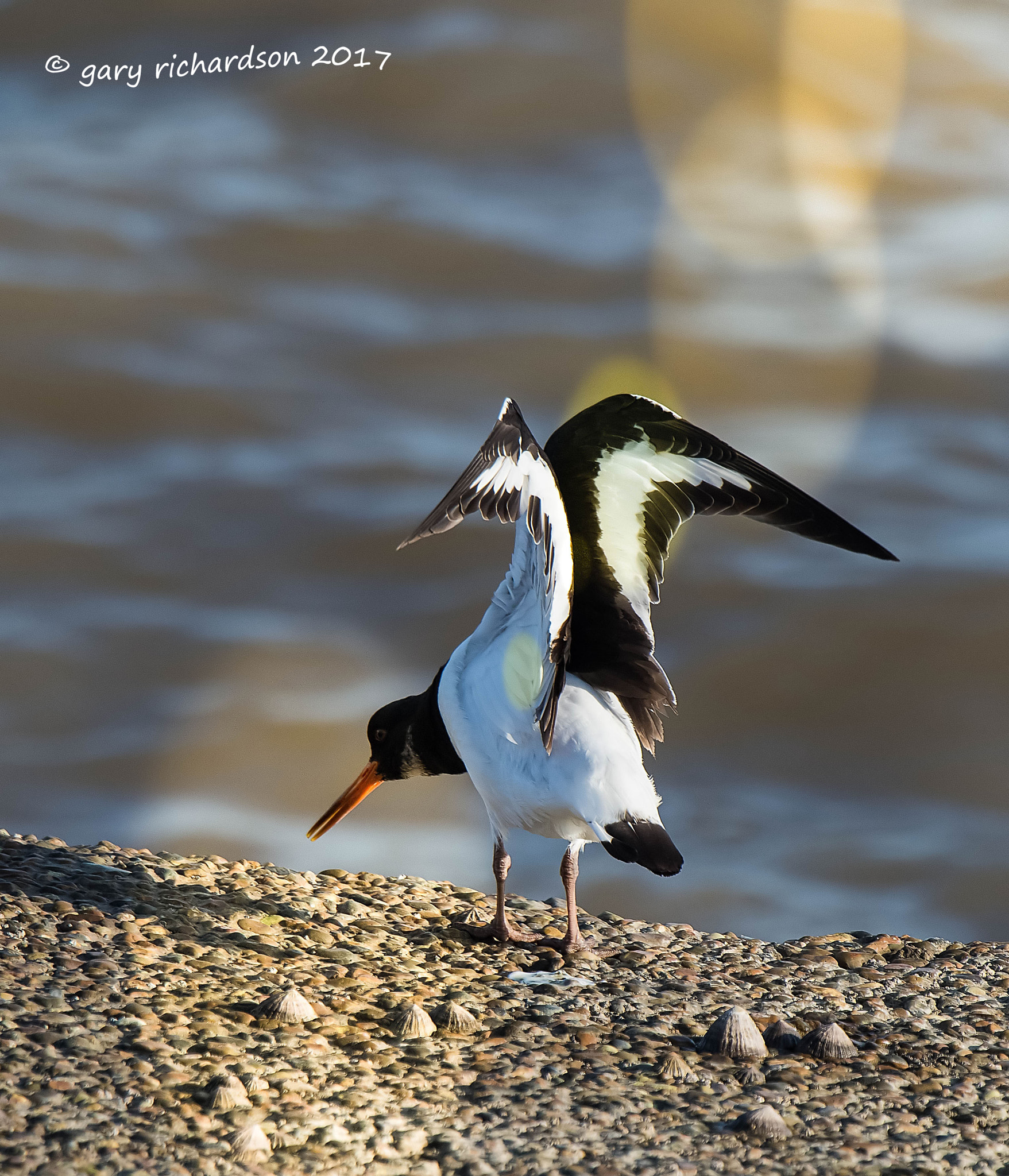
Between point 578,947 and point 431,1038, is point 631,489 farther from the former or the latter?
point 431,1038

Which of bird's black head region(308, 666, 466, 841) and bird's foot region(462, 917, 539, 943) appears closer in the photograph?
bird's foot region(462, 917, 539, 943)

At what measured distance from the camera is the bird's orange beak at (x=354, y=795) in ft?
18.3

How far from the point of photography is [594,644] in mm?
4590

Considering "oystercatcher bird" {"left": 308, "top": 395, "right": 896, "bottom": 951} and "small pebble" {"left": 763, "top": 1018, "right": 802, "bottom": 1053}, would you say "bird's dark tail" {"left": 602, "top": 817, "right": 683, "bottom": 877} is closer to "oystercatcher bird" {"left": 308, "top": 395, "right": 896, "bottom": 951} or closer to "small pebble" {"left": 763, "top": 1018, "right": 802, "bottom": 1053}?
"oystercatcher bird" {"left": 308, "top": 395, "right": 896, "bottom": 951}

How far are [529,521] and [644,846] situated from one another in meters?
1.04

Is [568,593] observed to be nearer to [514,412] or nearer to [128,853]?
[514,412]

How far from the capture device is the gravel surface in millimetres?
3141

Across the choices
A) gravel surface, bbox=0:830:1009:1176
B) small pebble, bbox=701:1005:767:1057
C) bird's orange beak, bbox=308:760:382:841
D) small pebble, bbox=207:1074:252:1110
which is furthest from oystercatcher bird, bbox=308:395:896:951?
small pebble, bbox=207:1074:252:1110

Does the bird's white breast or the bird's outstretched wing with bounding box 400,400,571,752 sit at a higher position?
the bird's outstretched wing with bounding box 400,400,571,752

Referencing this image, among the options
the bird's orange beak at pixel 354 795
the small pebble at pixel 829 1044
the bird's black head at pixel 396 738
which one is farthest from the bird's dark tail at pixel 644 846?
the bird's orange beak at pixel 354 795

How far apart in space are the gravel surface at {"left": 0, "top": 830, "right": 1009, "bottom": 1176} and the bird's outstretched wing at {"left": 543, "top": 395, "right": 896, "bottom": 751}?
37.8 inches

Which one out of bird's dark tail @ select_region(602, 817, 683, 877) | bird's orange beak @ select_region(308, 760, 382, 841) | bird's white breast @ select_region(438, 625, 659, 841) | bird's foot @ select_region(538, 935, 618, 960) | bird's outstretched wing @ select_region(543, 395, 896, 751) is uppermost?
bird's outstretched wing @ select_region(543, 395, 896, 751)

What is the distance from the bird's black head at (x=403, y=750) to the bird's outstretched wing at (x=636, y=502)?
972 mm

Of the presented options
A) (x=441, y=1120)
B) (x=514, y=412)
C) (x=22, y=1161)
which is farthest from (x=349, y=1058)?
(x=514, y=412)
